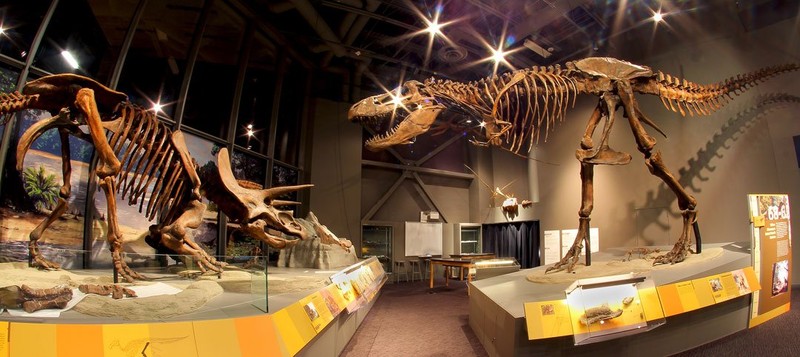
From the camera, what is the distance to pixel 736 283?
3043 millimetres

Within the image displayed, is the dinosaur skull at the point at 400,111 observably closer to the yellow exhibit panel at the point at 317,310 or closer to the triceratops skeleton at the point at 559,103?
the triceratops skeleton at the point at 559,103

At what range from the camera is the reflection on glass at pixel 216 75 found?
5.90 meters

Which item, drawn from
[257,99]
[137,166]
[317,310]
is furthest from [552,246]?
[137,166]

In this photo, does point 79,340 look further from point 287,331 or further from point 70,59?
point 70,59

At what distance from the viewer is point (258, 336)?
1.47 meters

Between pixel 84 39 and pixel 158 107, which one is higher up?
pixel 84 39

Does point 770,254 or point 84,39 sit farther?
point 84,39

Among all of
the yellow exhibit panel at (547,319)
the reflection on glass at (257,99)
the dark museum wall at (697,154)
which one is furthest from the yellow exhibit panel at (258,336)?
the dark museum wall at (697,154)

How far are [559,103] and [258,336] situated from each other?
4.10m

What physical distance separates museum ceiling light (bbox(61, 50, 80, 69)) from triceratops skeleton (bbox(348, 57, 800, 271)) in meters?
3.10

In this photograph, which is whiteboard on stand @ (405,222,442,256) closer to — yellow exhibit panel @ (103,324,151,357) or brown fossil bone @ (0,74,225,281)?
brown fossil bone @ (0,74,225,281)

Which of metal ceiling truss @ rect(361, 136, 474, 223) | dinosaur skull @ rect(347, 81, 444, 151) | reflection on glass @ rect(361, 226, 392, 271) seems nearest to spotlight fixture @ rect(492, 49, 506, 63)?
metal ceiling truss @ rect(361, 136, 474, 223)

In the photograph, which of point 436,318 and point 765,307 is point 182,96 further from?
point 765,307

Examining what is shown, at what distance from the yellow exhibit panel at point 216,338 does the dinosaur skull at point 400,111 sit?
2871 mm
